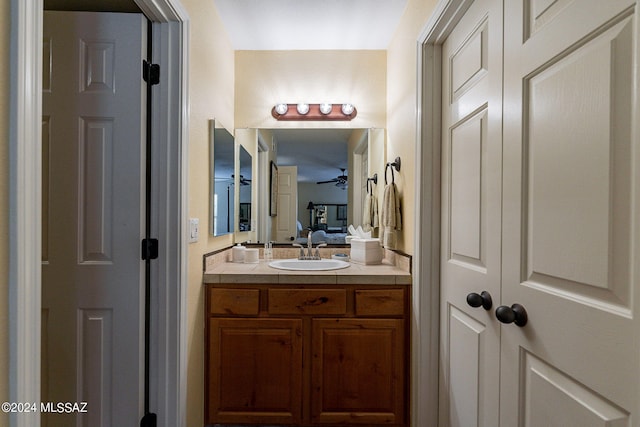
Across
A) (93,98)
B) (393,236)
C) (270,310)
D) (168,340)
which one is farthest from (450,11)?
(168,340)

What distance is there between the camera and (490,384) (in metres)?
1.06

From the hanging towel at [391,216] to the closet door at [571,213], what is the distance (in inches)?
34.6

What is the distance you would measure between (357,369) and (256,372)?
547 mm

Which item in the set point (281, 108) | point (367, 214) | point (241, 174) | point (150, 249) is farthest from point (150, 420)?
point (281, 108)

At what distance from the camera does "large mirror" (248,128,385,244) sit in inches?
92.8

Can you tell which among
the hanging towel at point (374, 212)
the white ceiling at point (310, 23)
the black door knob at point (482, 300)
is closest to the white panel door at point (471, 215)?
the black door knob at point (482, 300)

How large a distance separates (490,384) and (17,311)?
4.37 ft

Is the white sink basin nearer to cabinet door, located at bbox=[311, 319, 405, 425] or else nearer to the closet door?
cabinet door, located at bbox=[311, 319, 405, 425]

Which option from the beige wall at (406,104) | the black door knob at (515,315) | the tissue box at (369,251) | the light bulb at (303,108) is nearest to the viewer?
the black door knob at (515,315)

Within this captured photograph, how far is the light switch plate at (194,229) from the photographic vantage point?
148 centimetres

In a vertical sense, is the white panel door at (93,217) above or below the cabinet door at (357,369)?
above

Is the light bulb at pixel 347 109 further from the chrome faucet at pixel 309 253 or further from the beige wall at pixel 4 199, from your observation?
the beige wall at pixel 4 199

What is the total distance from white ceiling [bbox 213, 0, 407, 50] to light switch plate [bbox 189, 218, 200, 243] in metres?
1.31

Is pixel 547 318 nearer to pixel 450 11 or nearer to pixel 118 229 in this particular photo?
pixel 450 11
